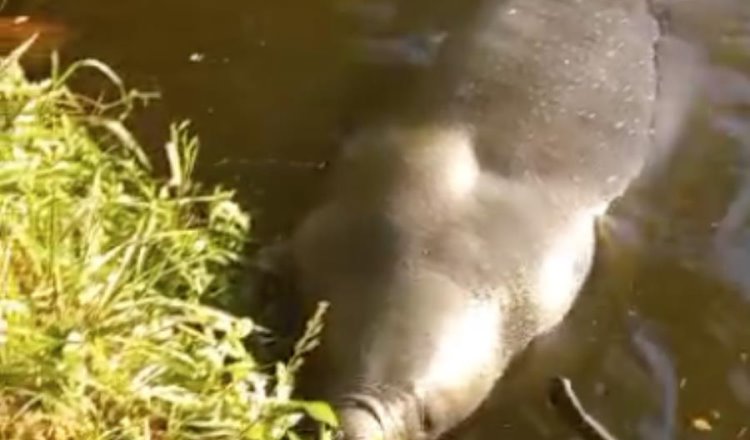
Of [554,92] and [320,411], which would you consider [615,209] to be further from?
[320,411]

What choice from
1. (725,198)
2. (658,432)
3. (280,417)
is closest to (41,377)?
(280,417)

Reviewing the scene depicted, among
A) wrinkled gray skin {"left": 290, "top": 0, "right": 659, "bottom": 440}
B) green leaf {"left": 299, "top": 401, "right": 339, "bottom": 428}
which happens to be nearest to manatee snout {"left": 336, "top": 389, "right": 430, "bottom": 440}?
wrinkled gray skin {"left": 290, "top": 0, "right": 659, "bottom": 440}

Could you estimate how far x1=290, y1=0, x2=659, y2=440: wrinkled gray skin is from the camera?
3783 mm

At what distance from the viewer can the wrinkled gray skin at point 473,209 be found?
3.78 metres

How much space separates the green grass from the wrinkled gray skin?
178 millimetres

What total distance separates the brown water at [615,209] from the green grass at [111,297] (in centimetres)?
36

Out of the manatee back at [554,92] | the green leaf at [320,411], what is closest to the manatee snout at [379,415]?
the green leaf at [320,411]

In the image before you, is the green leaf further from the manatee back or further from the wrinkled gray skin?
the manatee back

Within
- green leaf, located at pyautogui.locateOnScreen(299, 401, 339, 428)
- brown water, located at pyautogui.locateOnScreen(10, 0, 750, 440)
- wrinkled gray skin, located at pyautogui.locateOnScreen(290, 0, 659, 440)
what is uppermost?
green leaf, located at pyautogui.locateOnScreen(299, 401, 339, 428)

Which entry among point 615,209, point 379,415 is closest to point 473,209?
point 615,209

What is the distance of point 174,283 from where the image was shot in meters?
3.85

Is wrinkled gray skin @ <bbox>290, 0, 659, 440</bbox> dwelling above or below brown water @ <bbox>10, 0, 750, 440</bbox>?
above

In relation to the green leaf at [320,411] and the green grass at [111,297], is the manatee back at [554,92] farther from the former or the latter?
the green leaf at [320,411]

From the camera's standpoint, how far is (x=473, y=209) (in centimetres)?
412
